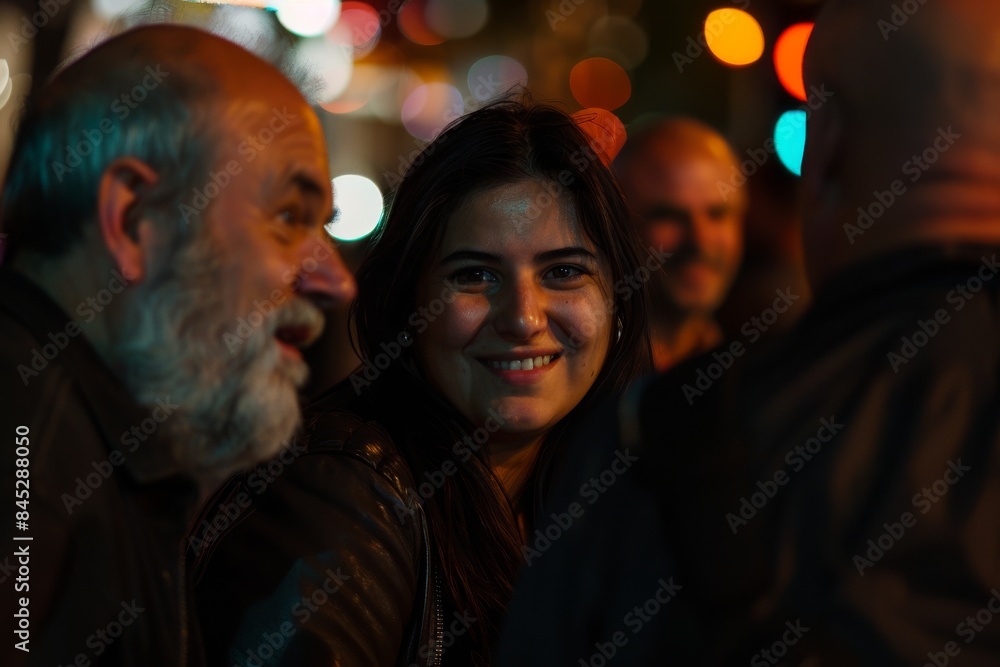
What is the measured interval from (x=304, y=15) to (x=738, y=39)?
16.4ft

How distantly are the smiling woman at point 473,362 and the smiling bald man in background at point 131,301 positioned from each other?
53 cm

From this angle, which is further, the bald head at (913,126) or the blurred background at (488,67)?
the blurred background at (488,67)

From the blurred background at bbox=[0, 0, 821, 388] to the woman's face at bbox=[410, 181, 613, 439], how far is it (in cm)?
28

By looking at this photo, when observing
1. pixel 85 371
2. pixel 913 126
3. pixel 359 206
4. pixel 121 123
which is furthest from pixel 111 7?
pixel 359 206

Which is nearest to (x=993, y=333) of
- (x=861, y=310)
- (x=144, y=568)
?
(x=861, y=310)

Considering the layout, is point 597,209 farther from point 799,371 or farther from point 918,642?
point 918,642

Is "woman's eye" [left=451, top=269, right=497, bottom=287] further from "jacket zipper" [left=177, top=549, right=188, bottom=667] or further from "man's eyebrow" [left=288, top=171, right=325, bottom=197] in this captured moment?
"jacket zipper" [left=177, top=549, right=188, bottom=667]

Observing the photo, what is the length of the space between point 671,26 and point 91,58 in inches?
301

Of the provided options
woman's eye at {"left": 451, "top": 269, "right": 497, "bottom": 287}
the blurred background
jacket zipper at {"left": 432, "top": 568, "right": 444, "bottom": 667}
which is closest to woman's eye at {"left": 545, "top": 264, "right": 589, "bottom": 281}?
woman's eye at {"left": 451, "top": 269, "right": 497, "bottom": 287}

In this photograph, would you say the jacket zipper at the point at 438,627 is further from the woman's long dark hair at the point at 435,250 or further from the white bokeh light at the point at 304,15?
the white bokeh light at the point at 304,15

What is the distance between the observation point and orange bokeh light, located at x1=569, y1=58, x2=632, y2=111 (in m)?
9.23

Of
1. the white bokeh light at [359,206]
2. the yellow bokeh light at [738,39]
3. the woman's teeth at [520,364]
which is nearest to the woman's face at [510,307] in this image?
the woman's teeth at [520,364]

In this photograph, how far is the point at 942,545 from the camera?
122 cm

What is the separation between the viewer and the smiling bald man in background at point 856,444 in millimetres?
1227
